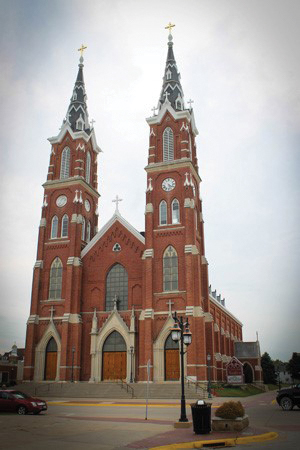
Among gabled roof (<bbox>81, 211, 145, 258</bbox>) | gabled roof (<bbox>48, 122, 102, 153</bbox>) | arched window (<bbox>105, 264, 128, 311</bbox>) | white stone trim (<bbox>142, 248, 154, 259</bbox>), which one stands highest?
gabled roof (<bbox>48, 122, 102, 153</bbox>)

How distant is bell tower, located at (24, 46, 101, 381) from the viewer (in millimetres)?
43750

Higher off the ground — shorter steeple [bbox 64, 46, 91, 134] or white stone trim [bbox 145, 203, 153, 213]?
shorter steeple [bbox 64, 46, 91, 134]

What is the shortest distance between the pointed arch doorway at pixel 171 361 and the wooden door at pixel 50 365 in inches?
464

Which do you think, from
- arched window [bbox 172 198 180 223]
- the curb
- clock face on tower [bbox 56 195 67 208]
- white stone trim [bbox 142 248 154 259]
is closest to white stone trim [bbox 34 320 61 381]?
white stone trim [bbox 142 248 154 259]

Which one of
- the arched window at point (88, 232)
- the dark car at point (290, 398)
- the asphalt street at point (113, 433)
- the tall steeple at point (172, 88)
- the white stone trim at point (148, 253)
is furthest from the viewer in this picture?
the arched window at point (88, 232)

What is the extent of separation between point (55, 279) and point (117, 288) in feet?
23.2

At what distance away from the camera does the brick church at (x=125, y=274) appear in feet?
132

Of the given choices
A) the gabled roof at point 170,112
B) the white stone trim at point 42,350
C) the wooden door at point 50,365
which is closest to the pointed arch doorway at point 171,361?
the white stone trim at point 42,350

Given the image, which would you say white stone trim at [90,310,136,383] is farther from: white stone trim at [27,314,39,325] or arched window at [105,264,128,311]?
white stone trim at [27,314,39,325]

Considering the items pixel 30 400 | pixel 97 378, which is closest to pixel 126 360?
pixel 97 378

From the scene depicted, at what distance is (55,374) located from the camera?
43.4m

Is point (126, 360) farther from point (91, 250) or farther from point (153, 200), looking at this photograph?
point (153, 200)

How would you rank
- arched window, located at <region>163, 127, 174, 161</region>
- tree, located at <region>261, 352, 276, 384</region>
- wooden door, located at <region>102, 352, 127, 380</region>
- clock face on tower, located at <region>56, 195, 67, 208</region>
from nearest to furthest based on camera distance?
wooden door, located at <region>102, 352, 127, 380</region>, arched window, located at <region>163, 127, 174, 161</region>, clock face on tower, located at <region>56, 195, 67, 208</region>, tree, located at <region>261, 352, 276, 384</region>

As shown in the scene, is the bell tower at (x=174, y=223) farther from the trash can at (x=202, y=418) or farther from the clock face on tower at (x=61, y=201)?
the trash can at (x=202, y=418)
